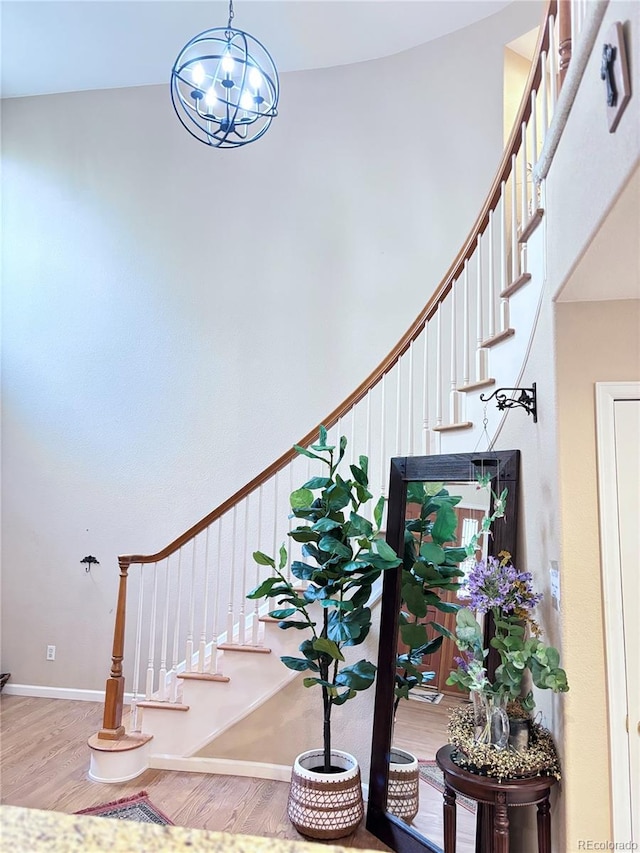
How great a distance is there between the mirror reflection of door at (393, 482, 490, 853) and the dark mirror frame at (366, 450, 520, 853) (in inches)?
2.3

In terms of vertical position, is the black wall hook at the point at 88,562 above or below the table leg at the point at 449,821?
above

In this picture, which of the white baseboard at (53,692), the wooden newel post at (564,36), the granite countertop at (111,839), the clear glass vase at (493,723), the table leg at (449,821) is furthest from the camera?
the white baseboard at (53,692)

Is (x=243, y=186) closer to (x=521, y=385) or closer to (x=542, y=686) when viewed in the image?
(x=521, y=385)

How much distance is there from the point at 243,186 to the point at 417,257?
1.73m

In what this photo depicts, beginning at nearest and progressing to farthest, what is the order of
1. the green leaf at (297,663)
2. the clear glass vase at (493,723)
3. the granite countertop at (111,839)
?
the granite countertop at (111,839)
the clear glass vase at (493,723)
the green leaf at (297,663)

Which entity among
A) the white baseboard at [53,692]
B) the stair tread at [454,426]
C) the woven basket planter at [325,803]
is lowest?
the white baseboard at [53,692]

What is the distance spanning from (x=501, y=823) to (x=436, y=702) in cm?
77

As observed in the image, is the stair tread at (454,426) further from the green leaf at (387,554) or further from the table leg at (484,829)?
the table leg at (484,829)

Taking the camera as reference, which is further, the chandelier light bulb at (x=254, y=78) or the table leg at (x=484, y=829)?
the chandelier light bulb at (x=254, y=78)

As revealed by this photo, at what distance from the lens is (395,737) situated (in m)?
2.84

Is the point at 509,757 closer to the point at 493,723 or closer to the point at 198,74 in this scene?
the point at 493,723

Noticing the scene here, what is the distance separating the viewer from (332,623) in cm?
294

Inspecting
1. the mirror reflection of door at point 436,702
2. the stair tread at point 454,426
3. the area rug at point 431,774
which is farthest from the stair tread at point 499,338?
the area rug at point 431,774

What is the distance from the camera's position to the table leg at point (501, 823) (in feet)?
6.33
